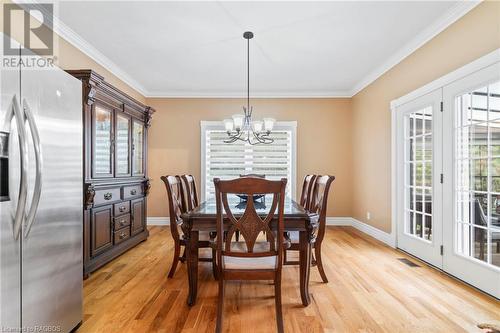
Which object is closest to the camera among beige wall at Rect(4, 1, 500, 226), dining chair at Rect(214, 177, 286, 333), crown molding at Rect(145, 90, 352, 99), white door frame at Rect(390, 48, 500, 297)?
dining chair at Rect(214, 177, 286, 333)

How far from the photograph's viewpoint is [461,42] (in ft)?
8.84

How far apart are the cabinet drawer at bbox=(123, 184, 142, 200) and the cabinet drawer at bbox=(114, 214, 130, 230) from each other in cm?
26

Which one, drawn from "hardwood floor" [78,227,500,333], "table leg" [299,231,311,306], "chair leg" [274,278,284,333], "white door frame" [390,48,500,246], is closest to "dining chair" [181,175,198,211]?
"hardwood floor" [78,227,500,333]

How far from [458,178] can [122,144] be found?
12.9 feet

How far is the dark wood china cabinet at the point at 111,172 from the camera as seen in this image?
9.45ft

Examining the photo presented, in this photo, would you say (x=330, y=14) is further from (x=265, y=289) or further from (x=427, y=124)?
(x=265, y=289)

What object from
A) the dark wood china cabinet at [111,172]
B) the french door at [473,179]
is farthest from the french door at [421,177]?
the dark wood china cabinet at [111,172]

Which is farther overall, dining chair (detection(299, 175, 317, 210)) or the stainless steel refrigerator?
dining chair (detection(299, 175, 317, 210))

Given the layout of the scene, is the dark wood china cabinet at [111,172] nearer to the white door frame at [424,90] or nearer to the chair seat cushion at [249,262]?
the chair seat cushion at [249,262]

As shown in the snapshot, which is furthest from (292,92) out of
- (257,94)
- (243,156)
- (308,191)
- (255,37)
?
(308,191)

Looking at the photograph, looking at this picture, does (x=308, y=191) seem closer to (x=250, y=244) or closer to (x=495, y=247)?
(x=250, y=244)

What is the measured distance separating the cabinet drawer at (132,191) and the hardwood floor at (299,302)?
0.89m

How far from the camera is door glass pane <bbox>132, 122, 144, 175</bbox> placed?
157 inches

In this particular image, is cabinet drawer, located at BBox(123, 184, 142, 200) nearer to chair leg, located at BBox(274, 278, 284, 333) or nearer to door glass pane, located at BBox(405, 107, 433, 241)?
chair leg, located at BBox(274, 278, 284, 333)
